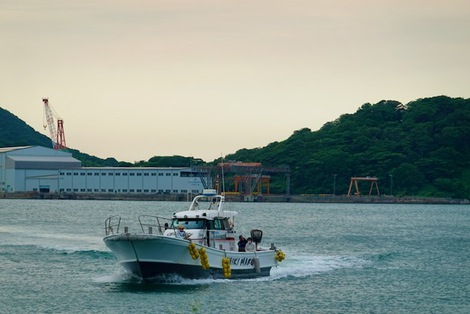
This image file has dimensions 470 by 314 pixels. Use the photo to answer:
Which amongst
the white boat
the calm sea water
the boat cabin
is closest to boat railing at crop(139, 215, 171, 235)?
the white boat

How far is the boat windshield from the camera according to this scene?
173ft

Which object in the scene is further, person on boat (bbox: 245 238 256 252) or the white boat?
person on boat (bbox: 245 238 256 252)

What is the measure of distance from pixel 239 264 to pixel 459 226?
8279 centimetres

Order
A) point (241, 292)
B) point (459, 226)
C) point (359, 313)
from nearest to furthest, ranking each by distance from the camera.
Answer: point (359, 313)
point (241, 292)
point (459, 226)

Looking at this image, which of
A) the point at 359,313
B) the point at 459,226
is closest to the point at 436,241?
the point at 459,226

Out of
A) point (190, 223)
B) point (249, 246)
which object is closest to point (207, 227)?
point (190, 223)

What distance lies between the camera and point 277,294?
5072 cm

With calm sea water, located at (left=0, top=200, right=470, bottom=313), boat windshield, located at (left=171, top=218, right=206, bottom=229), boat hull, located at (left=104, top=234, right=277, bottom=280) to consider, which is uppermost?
boat windshield, located at (left=171, top=218, right=206, bottom=229)

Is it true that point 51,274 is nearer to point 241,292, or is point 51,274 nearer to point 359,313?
point 241,292

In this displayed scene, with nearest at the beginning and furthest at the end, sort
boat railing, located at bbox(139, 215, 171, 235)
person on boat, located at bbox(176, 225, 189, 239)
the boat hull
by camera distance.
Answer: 1. the boat hull
2. boat railing, located at bbox(139, 215, 171, 235)
3. person on boat, located at bbox(176, 225, 189, 239)

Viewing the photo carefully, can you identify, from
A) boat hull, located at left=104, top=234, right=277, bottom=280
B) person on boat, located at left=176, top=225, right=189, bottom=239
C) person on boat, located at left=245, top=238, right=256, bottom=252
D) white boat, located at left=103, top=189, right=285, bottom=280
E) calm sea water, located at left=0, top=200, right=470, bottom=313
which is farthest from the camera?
person on boat, located at left=245, top=238, right=256, bottom=252

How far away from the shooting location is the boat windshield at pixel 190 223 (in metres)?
52.9

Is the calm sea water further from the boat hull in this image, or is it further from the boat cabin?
the boat cabin

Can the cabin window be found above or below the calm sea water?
above
